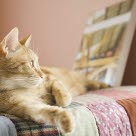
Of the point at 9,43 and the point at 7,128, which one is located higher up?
the point at 9,43

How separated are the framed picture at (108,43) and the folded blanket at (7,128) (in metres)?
1.01

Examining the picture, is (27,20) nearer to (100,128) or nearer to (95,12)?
(95,12)

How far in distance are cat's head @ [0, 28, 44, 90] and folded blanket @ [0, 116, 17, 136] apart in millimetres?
176

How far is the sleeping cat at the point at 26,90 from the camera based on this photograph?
3.15ft

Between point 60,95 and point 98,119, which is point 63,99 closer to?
point 60,95

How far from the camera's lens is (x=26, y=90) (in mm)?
1118

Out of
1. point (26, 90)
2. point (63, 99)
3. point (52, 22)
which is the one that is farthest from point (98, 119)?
point (52, 22)

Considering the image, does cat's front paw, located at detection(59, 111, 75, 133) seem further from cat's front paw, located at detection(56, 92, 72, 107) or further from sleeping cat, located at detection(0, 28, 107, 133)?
cat's front paw, located at detection(56, 92, 72, 107)

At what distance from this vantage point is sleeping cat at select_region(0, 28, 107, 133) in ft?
3.15

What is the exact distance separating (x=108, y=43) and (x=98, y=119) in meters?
0.94

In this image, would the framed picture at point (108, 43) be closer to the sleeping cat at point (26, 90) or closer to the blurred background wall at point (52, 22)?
the blurred background wall at point (52, 22)

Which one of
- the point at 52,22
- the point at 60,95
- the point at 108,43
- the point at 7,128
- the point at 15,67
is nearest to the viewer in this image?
the point at 7,128

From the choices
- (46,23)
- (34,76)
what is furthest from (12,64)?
(46,23)

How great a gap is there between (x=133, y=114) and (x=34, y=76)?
0.45 metres
